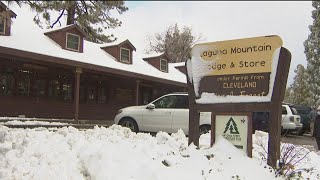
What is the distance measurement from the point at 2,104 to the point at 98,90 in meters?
6.90

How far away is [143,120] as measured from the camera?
582 inches

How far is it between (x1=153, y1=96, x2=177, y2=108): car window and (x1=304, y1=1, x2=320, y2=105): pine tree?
86.8ft

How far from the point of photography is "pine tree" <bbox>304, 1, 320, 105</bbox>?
3706cm

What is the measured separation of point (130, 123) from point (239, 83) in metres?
7.72

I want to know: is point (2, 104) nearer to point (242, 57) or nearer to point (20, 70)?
point (20, 70)

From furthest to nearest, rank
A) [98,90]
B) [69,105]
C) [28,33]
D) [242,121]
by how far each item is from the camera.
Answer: [98,90]
[69,105]
[28,33]
[242,121]

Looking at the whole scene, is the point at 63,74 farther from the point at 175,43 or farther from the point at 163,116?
the point at 175,43

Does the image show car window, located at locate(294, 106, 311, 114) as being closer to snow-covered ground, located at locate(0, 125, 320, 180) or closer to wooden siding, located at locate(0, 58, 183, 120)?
wooden siding, located at locate(0, 58, 183, 120)

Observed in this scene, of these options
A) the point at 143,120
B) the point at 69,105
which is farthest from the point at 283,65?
the point at 69,105

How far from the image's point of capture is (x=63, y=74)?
22.0 meters

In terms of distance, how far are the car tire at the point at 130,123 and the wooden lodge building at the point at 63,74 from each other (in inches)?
196

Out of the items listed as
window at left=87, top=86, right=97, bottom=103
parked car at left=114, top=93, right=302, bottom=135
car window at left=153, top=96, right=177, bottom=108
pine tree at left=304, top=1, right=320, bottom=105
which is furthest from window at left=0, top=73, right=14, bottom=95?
pine tree at left=304, top=1, right=320, bottom=105

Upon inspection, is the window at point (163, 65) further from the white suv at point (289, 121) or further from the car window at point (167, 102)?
the car window at point (167, 102)

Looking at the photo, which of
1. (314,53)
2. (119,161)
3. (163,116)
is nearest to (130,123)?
(163,116)
